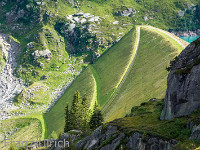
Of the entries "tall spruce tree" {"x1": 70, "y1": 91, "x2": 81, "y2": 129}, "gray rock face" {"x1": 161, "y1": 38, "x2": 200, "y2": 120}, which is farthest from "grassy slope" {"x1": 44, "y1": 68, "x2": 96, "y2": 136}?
"gray rock face" {"x1": 161, "y1": 38, "x2": 200, "y2": 120}

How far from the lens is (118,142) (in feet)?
149

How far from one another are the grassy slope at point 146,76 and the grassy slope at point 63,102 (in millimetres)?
31091

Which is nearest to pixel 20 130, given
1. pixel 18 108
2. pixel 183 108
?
pixel 18 108

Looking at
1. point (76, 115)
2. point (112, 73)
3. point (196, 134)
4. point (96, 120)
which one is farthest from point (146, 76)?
point (196, 134)

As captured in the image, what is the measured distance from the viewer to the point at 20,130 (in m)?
152

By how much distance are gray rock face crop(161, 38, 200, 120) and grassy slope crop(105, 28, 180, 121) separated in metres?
44.7

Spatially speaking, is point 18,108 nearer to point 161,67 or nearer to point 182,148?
point 161,67

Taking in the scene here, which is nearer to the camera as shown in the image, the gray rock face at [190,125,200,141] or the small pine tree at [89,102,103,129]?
the gray rock face at [190,125,200,141]

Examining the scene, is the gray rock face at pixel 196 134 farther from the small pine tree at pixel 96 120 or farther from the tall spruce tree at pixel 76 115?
the tall spruce tree at pixel 76 115

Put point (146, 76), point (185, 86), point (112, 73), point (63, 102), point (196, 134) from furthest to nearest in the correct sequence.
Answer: point (112, 73) < point (63, 102) < point (146, 76) < point (185, 86) < point (196, 134)

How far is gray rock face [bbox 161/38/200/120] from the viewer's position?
42281 millimetres

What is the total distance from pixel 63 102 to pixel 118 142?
429ft

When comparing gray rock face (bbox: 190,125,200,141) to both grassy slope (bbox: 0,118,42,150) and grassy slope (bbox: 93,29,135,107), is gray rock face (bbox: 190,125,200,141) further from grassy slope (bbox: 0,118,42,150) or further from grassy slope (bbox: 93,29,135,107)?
grassy slope (bbox: 0,118,42,150)

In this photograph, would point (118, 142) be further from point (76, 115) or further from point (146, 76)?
point (146, 76)
